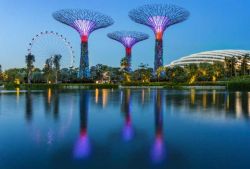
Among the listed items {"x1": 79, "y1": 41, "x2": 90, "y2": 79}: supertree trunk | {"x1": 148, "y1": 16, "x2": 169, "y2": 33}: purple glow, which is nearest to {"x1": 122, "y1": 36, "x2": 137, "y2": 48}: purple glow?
{"x1": 79, "y1": 41, "x2": 90, "y2": 79}: supertree trunk

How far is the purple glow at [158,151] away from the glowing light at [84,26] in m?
66.7

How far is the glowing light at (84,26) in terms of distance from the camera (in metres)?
73.5

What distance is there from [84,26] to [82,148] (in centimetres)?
6882

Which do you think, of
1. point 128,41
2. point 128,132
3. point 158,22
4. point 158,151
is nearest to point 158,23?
point 158,22

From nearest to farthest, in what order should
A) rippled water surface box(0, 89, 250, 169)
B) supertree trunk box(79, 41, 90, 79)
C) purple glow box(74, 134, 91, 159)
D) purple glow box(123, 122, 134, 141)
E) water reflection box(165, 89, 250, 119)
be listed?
1. rippled water surface box(0, 89, 250, 169)
2. purple glow box(74, 134, 91, 159)
3. purple glow box(123, 122, 134, 141)
4. water reflection box(165, 89, 250, 119)
5. supertree trunk box(79, 41, 90, 79)

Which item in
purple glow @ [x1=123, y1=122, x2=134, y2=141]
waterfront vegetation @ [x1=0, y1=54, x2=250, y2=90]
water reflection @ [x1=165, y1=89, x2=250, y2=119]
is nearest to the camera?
purple glow @ [x1=123, y1=122, x2=134, y2=141]

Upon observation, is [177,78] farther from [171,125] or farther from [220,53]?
[220,53]

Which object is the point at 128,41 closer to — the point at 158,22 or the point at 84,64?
the point at 84,64

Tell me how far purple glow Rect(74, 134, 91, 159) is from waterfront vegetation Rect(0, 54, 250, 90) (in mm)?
47487

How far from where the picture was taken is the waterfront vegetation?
72.5 meters

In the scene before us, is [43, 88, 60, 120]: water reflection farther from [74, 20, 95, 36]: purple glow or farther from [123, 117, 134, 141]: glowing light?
[74, 20, 95, 36]: purple glow

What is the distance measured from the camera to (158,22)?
78375 mm

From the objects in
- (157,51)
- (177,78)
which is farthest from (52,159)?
(157,51)

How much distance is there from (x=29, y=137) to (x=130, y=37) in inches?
3570
